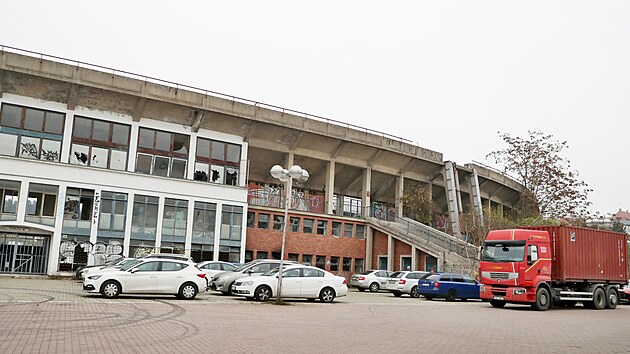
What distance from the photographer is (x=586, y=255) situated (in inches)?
966

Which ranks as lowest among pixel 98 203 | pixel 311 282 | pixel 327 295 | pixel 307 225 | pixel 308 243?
pixel 327 295

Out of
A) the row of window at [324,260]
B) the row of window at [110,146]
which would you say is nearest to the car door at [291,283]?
the row of window at [110,146]

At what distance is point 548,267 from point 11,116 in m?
28.1

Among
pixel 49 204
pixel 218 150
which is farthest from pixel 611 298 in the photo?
pixel 49 204

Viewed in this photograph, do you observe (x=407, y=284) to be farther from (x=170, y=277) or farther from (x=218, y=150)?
(x=218, y=150)

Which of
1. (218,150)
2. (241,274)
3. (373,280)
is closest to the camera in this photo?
(241,274)

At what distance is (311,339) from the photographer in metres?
11.5

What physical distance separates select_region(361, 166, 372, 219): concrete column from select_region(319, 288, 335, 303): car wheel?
22835mm

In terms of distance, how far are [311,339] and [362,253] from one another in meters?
33.2

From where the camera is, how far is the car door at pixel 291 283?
71.2 feet

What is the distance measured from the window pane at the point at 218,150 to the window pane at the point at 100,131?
690 centimetres

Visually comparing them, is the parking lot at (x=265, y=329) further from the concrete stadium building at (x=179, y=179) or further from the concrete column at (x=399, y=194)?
the concrete column at (x=399, y=194)

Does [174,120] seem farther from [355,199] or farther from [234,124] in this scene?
[355,199]

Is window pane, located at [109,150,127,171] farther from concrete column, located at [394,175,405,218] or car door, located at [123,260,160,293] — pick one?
concrete column, located at [394,175,405,218]
